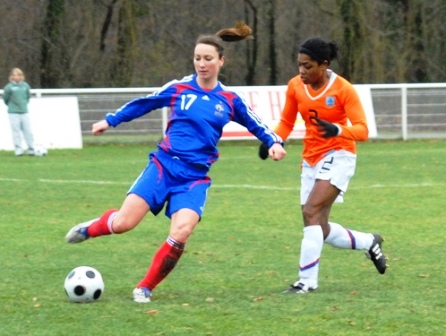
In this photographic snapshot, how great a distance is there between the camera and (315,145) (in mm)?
7574

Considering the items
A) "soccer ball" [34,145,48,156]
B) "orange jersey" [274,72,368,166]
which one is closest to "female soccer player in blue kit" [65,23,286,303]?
"orange jersey" [274,72,368,166]

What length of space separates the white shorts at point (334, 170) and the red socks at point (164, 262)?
119cm

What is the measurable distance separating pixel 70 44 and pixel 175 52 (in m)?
4.15

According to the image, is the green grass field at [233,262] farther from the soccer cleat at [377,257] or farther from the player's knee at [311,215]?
the player's knee at [311,215]

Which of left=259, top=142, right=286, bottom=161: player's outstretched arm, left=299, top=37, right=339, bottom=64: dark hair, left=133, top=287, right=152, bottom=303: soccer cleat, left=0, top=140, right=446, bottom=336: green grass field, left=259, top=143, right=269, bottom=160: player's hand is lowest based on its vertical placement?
left=0, top=140, right=446, bottom=336: green grass field

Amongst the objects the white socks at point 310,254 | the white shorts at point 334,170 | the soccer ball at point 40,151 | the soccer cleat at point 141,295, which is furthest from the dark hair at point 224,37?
the soccer ball at point 40,151

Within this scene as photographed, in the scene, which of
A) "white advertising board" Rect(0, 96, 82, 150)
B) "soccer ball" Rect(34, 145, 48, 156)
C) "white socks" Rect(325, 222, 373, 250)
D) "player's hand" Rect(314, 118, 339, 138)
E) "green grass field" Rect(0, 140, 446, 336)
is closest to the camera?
"green grass field" Rect(0, 140, 446, 336)

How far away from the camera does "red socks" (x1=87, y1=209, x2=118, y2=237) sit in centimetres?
696

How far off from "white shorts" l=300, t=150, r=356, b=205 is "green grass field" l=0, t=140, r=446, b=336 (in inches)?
28.9

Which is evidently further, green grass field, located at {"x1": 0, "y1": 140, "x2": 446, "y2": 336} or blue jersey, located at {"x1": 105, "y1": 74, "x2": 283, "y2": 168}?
blue jersey, located at {"x1": 105, "y1": 74, "x2": 283, "y2": 168}

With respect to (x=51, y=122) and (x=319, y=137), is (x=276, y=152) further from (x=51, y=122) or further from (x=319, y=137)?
(x=51, y=122)

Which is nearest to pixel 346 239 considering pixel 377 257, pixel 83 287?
pixel 377 257

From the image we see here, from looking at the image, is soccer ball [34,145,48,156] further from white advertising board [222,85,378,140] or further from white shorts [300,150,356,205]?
white shorts [300,150,356,205]

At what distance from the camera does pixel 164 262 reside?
6863 millimetres
